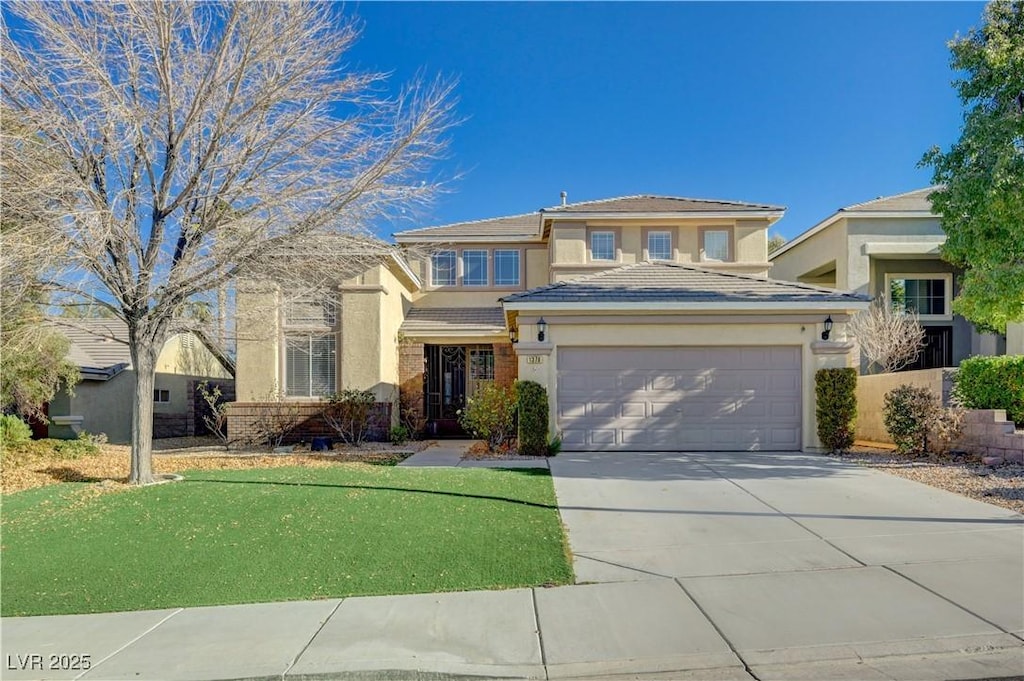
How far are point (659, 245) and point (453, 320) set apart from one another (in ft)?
23.3

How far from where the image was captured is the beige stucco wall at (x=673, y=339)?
12.0 m

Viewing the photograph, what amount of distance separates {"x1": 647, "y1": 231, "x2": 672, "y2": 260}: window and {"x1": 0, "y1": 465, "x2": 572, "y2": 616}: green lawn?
11.4 meters

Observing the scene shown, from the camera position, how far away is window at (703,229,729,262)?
18703mm

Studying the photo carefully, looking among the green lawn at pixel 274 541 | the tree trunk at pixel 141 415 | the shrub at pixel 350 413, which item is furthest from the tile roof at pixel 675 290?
the tree trunk at pixel 141 415

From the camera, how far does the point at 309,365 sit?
1496cm

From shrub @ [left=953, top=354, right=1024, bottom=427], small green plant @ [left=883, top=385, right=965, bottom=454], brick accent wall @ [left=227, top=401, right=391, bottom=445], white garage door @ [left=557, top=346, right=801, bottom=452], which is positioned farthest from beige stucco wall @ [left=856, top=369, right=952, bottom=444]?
brick accent wall @ [left=227, top=401, right=391, bottom=445]

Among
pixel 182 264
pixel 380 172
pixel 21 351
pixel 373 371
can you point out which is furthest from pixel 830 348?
pixel 21 351

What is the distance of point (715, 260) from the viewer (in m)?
18.6

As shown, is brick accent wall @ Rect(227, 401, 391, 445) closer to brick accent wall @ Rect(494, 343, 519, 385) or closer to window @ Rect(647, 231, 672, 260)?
brick accent wall @ Rect(494, 343, 519, 385)

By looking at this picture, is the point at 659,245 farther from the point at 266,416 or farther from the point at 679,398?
the point at 266,416

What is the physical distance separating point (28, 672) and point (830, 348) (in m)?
12.8

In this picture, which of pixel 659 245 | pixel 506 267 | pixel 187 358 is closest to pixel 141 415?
pixel 187 358

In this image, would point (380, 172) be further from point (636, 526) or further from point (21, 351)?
point (21, 351)

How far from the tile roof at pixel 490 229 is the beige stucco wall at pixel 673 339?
7730mm
